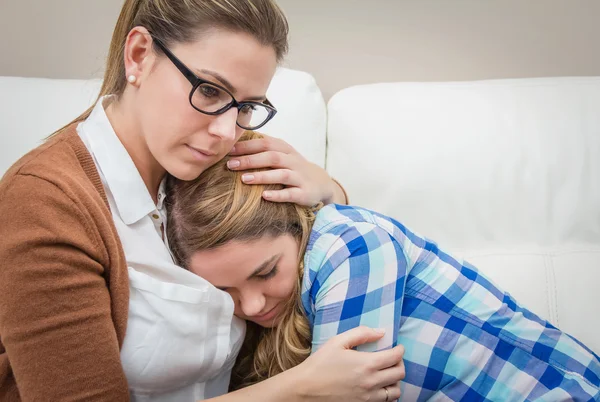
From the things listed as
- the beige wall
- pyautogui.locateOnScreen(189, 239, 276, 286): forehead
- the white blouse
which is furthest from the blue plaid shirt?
the beige wall

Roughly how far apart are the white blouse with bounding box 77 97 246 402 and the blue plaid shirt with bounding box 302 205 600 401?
0.21 meters

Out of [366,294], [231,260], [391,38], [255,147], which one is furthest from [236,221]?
[391,38]

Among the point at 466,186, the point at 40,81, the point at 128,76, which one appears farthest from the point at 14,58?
the point at 466,186

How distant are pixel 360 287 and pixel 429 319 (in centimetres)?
18

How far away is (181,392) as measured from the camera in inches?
49.5

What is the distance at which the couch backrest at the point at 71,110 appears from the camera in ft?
5.60

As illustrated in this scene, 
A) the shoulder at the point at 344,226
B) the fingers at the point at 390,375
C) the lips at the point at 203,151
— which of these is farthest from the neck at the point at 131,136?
the fingers at the point at 390,375

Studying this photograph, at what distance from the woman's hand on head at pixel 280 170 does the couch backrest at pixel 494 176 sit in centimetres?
38

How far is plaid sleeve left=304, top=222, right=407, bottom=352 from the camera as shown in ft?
3.91

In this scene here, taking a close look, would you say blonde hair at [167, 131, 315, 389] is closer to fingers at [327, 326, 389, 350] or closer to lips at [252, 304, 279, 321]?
lips at [252, 304, 279, 321]

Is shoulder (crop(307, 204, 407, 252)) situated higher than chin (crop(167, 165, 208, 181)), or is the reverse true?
chin (crop(167, 165, 208, 181))

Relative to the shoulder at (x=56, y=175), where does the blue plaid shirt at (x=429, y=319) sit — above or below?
below

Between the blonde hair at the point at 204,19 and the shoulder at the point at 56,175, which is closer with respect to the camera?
the shoulder at the point at 56,175

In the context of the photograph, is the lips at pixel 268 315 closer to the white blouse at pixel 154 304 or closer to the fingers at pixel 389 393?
the white blouse at pixel 154 304
